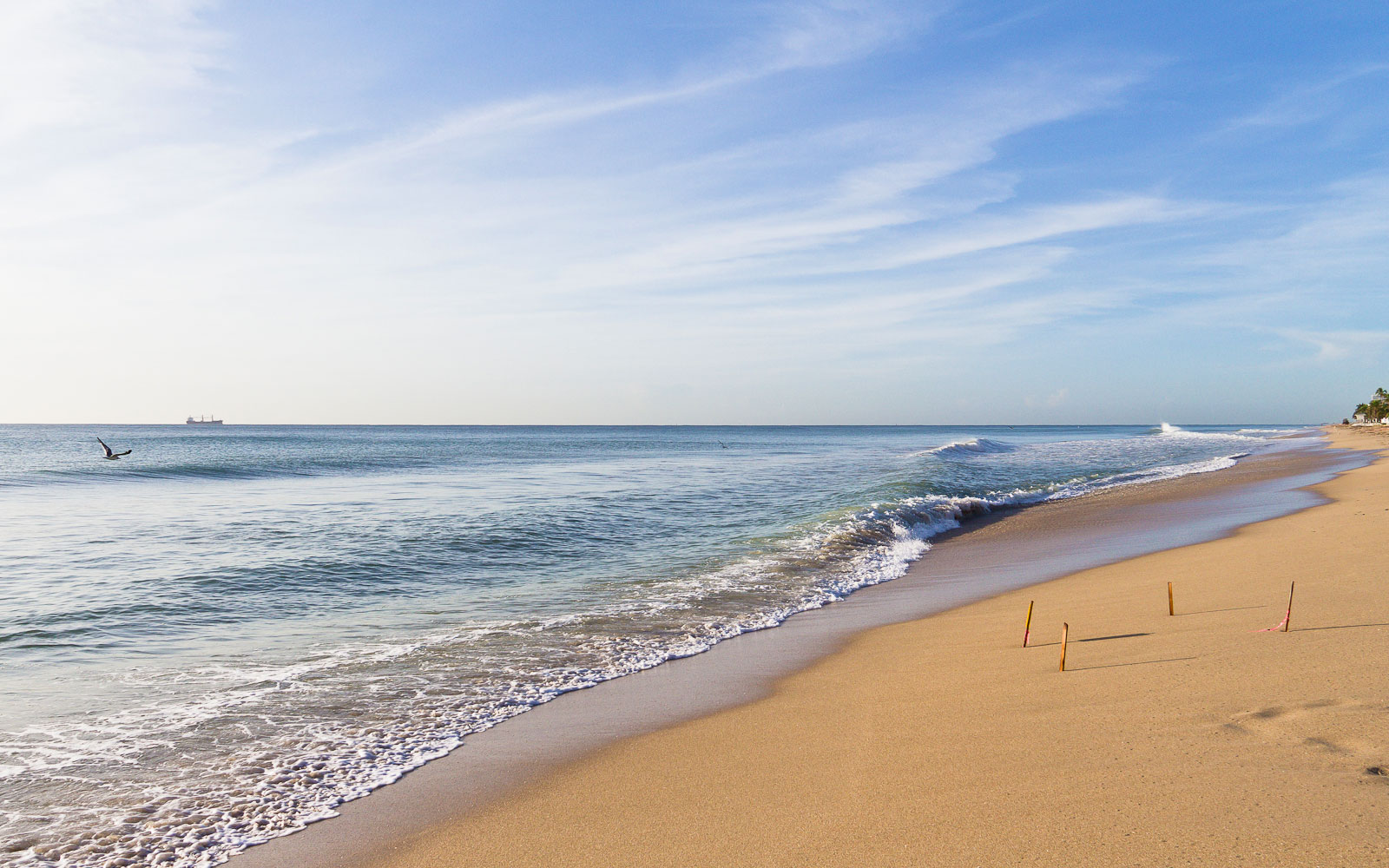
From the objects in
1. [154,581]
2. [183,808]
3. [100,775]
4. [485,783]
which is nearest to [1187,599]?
[485,783]

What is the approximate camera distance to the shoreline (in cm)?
431

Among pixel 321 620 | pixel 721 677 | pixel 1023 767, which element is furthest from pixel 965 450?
pixel 1023 767

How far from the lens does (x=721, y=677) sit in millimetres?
7020

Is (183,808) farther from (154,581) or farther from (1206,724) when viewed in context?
(154,581)

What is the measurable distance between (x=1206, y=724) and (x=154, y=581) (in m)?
13.0

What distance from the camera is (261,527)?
55.0ft

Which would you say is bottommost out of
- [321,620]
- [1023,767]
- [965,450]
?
[321,620]

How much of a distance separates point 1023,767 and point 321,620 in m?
8.22

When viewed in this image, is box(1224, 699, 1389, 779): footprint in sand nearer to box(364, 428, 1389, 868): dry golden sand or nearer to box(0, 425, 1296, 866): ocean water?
box(364, 428, 1389, 868): dry golden sand

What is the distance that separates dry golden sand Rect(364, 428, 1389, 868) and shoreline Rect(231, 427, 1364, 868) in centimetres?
23

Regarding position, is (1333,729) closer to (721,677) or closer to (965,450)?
(721,677)

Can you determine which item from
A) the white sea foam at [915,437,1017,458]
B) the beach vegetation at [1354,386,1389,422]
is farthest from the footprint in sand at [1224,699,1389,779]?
the beach vegetation at [1354,386,1389,422]

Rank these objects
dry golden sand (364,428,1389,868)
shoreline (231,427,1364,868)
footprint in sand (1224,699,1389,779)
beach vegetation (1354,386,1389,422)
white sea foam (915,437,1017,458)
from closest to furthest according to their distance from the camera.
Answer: dry golden sand (364,428,1389,868), footprint in sand (1224,699,1389,779), shoreline (231,427,1364,868), white sea foam (915,437,1017,458), beach vegetation (1354,386,1389,422)

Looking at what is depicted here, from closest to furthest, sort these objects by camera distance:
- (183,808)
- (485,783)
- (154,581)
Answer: (183,808)
(485,783)
(154,581)
